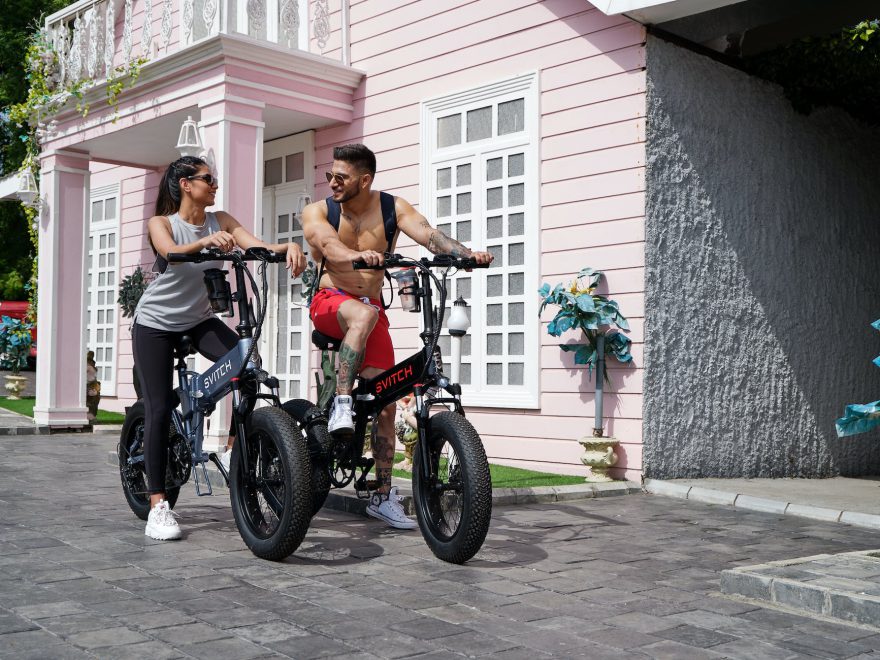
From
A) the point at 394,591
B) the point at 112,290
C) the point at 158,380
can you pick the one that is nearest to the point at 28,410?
the point at 112,290

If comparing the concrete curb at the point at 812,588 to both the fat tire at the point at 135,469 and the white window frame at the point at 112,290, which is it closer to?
the fat tire at the point at 135,469

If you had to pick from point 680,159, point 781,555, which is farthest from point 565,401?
point 781,555

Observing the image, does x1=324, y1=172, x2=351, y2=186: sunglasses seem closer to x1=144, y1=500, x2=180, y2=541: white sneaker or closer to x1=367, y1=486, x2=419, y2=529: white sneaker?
x1=367, y1=486, x2=419, y2=529: white sneaker

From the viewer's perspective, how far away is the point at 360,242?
4.96 m

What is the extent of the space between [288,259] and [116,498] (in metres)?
2.62

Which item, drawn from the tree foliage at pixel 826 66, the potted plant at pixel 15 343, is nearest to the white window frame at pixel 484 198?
the tree foliage at pixel 826 66

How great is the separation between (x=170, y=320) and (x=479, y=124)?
15.1ft

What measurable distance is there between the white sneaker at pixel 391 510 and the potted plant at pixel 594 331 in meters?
2.45

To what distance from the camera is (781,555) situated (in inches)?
193

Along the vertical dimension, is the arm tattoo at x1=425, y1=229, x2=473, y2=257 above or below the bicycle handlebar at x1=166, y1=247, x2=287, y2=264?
above

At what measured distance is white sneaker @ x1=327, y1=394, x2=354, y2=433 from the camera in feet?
14.7

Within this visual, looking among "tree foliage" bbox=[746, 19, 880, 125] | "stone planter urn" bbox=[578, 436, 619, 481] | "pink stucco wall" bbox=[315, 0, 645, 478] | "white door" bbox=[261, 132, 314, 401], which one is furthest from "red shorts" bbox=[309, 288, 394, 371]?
"white door" bbox=[261, 132, 314, 401]

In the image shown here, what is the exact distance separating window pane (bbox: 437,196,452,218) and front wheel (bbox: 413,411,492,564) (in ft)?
15.8

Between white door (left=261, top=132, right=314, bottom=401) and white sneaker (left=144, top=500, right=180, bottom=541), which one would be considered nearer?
white sneaker (left=144, top=500, right=180, bottom=541)
